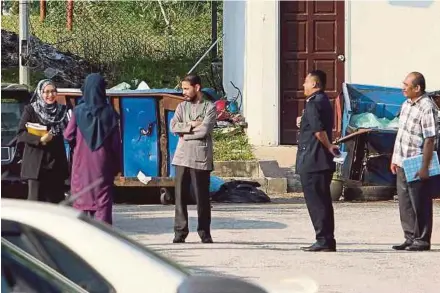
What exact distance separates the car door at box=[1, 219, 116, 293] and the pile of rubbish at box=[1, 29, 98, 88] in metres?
19.2

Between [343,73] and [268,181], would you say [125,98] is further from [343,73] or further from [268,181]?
[343,73]

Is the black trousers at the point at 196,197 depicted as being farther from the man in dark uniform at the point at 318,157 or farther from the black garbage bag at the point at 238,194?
the black garbage bag at the point at 238,194

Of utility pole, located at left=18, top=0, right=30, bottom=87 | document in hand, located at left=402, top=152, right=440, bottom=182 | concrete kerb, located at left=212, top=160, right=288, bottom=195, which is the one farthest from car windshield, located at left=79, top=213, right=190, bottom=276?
utility pole, located at left=18, top=0, right=30, bottom=87

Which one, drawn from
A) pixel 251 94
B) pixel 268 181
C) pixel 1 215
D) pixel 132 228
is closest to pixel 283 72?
pixel 251 94

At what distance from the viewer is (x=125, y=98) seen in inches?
568

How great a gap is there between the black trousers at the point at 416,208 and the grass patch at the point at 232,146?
6.05 meters

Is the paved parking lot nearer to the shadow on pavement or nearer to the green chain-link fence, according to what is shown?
the shadow on pavement

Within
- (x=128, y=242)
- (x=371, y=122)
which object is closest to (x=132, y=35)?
(x=371, y=122)

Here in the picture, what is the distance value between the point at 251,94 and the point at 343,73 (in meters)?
1.58

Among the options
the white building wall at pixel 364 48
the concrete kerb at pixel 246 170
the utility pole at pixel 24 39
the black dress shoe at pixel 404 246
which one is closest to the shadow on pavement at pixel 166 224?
the black dress shoe at pixel 404 246

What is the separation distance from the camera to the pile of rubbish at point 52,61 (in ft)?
Result: 79.0

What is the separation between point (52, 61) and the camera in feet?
83.3

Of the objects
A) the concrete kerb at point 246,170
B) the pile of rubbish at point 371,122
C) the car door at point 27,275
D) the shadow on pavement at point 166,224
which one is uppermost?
the pile of rubbish at point 371,122

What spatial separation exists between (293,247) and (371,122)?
5.06 m
